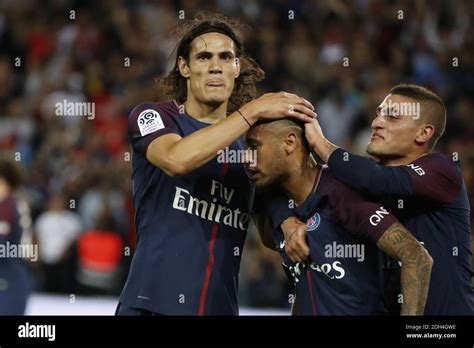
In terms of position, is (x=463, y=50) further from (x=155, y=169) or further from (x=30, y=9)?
(x=155, y=169)

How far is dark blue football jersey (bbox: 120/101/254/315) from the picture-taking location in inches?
173

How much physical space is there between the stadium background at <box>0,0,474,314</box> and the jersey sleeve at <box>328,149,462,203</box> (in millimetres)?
3884

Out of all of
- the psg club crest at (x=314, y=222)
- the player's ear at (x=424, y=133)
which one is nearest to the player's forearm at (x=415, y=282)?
the psg club crest at (x=314, y=222)

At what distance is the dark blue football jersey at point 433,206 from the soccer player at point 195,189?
415mm

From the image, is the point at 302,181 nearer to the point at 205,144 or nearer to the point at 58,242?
the point at 205,144

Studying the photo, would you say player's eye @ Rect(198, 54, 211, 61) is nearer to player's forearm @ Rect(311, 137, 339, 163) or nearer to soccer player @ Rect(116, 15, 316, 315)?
soccer player @ Rect(116, 15, 316, 315)

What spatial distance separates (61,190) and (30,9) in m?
3.53

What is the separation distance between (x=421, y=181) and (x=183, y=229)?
3.72 feet

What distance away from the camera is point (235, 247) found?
456 cm

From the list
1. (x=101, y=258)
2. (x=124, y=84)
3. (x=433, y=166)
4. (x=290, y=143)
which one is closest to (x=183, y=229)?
(x=290, y=143)

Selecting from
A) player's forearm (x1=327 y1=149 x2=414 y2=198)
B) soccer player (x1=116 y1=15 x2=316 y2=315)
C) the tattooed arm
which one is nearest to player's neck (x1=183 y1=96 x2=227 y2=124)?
soccer player (x1=116 y1=15 x2=316 y2=315)

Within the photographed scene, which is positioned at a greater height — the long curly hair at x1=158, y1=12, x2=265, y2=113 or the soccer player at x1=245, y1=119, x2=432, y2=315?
the long curly hair at x1=158, y1=12, x2=265, y2=113

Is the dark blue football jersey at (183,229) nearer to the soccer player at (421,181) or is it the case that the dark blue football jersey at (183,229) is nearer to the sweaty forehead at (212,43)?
the sweaty forehead at (212,43)

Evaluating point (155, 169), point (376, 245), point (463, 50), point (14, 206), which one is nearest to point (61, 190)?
point (14, 206)
